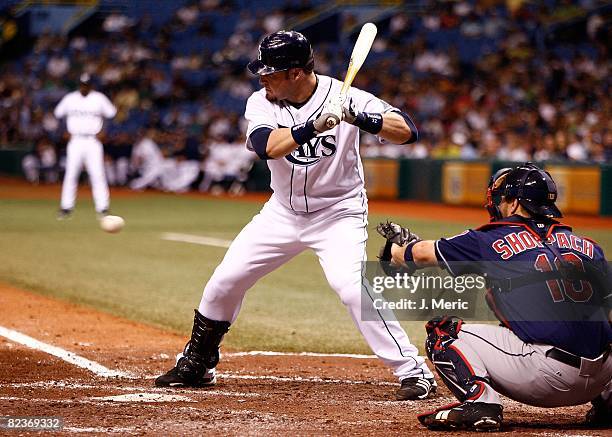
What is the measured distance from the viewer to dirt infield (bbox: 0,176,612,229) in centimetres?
1675

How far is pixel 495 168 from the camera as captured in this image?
18672mm

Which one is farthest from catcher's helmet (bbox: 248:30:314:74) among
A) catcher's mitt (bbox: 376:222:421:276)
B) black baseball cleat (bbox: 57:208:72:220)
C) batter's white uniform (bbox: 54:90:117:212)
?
black baseball cleat (bbox: 57:208:72:220)

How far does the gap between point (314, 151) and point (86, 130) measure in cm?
1090

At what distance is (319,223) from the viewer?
17.8ft

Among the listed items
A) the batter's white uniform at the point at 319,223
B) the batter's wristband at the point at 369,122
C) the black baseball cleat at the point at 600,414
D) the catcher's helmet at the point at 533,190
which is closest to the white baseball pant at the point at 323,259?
the batter's white uniform at the point at 319,223

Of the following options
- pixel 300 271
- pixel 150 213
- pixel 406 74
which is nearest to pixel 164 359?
pixel 300 271

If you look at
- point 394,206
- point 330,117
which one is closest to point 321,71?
point 394,206

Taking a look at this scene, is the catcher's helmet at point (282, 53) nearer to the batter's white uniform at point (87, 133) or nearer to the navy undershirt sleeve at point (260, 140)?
the navy undershirt sleeve at point (260, 140)

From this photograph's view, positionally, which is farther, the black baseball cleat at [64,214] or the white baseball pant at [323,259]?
the black baseball cleat at [64,214]

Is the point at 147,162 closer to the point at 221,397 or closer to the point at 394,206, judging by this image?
the point at 394,206

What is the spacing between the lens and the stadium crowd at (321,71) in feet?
74.9

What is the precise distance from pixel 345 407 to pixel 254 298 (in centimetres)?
420

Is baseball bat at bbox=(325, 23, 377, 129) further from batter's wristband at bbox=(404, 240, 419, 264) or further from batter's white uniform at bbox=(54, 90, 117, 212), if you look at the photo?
batter's white uniform at bbox=(54, 90, 117, 212)

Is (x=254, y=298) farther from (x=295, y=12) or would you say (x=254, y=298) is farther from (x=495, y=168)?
(x=295, y=12)
